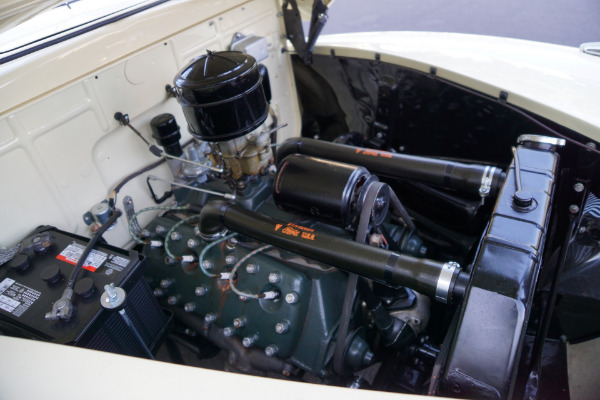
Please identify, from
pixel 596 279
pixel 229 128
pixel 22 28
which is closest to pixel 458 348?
pixel 596 279

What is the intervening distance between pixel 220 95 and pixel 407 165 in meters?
0.63

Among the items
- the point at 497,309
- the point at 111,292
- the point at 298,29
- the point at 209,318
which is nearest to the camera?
the point at 497,309

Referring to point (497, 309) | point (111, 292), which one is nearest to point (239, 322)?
point (111, 292)

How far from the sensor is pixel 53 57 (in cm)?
126

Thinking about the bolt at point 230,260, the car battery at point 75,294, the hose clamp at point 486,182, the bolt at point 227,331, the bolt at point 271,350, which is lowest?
the bolt at point 271,350

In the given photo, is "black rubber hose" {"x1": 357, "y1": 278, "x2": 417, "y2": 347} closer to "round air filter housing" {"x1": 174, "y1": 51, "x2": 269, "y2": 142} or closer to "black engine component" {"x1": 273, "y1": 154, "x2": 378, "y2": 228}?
"black engine component" {"x1": 273, "y1": 154, "x2": 378, "y2": 228}

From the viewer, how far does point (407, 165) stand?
1404 mm

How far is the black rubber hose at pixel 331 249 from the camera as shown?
3.52ft

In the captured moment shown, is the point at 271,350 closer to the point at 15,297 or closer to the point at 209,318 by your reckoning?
the point at 209,318

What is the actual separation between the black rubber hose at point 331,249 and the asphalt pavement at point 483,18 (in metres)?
3.70

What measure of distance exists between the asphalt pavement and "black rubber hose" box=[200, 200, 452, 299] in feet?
12.1

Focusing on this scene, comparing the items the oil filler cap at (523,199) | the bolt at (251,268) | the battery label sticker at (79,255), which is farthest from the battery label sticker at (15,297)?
the oil filler cap at (523,199)

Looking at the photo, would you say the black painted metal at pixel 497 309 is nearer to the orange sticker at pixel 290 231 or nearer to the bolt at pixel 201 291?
the orange sticker at pixel 290 231

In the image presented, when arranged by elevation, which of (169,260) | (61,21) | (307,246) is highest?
(61,21)
